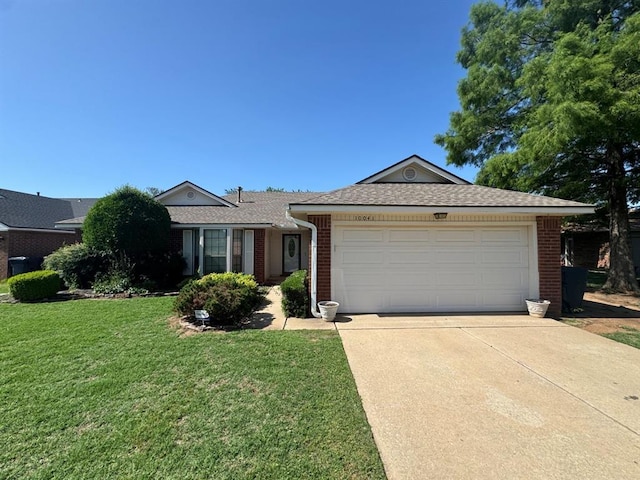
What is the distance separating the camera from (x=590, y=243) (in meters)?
20.0

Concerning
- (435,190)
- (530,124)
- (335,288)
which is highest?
(530,124)

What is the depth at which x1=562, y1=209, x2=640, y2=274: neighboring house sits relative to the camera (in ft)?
59.5

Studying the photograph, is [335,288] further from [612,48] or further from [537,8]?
[537,8]

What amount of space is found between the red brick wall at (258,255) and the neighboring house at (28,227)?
8.81 meters

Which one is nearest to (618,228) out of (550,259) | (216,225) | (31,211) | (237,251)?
(550,259)

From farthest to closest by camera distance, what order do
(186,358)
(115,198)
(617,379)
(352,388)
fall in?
1. (115,198)
2. (186,358)
3. (617,379)
4. (352,388)

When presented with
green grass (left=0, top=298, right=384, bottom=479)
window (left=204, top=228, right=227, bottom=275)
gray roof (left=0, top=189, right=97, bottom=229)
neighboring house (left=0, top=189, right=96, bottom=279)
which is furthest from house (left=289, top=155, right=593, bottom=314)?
gray roof (left=0, top=189, right=97, bottom=229)

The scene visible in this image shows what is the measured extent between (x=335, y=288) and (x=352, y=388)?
370 cm

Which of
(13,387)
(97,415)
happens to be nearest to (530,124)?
(97,415)

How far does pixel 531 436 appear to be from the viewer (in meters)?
2.78

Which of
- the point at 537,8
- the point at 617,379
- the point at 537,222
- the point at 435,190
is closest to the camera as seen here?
the point at 617,379

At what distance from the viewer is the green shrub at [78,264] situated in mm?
11047

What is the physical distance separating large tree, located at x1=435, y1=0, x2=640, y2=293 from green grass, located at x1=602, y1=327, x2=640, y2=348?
18.8 feet

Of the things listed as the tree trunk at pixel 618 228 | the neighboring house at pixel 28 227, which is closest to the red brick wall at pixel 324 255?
the tree trunk at pixel 618 228
